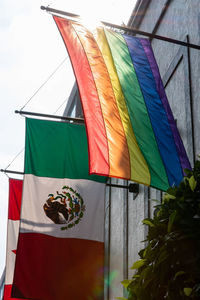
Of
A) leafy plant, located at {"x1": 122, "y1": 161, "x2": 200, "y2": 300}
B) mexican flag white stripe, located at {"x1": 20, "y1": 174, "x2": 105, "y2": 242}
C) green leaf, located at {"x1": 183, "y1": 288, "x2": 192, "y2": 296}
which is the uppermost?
mexican flag white stripe, located at {"x1": 20, "y1": 174, "x2": 105, "y2": 242}

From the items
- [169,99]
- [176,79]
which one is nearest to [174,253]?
[176,79]

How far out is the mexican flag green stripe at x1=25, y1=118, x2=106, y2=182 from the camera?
9203 millimetres

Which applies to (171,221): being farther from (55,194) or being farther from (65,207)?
(55,194)

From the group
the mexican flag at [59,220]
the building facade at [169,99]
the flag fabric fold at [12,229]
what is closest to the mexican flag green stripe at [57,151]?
the mexican flag at [59,220]

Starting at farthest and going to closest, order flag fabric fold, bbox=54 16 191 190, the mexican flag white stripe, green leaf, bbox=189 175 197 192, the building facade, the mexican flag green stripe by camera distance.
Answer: the mexican flag green stripe < the mexican flag white stripe < the building facade < flag fabric fold, bbox=54 16 191 190 < green leaf, bbox=189 175 197 192

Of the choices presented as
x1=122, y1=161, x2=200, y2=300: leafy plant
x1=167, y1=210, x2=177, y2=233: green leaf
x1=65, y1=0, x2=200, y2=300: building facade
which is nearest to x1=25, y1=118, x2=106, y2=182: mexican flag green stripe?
x1=65, y1=0, x2=200, y2=300: building facade

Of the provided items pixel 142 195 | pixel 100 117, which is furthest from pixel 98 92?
pixel 142 195

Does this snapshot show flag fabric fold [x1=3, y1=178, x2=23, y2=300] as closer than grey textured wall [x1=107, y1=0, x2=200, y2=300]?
No

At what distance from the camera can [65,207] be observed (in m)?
8.91

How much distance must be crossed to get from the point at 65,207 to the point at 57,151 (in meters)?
1.20

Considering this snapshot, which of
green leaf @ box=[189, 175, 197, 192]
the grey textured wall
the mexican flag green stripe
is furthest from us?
the mexican flag green stripe

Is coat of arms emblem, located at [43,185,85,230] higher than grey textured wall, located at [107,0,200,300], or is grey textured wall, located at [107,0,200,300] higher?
grey textured wall, located at [107,0,200,300]

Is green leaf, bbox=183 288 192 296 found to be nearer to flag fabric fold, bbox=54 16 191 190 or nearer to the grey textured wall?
flag fabric fold, bbox=54 16 191 190

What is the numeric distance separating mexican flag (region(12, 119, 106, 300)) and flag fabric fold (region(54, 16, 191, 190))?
3.10m
